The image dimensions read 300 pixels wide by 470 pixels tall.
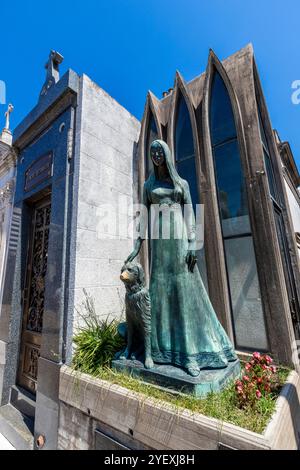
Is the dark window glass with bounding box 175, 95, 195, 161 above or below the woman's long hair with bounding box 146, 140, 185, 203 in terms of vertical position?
above

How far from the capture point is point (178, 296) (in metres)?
2.73

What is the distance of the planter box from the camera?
180 cm

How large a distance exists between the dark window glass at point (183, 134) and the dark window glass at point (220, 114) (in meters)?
0.52

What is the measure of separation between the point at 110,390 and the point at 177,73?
5959 mm

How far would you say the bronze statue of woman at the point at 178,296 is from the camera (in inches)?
102

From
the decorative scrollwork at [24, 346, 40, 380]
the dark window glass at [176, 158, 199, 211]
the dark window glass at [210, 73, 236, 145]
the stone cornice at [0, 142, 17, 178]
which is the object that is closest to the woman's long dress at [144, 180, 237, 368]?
the dark window glass at [176, 158, 199, 211]

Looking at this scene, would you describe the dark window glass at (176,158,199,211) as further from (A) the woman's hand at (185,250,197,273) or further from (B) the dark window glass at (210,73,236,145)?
(A) the woman's hand at (185,250,197,273)

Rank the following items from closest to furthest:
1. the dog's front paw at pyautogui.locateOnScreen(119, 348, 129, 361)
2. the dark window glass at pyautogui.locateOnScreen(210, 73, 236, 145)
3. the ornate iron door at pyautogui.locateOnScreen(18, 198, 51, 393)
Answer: the dog's front paw at pyautogui.locateOnScreen(119, 348, 129, 361), the dark window glass at pyautogui.locateOnScreen(210, 73, 236, 145), the ornate iron door at pyautogui.locateOnScreen(18, 198, 51, 393)

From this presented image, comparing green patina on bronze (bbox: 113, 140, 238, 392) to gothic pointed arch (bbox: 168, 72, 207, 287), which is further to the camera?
gothic pointed arch (bbox: 168, 72, 207, 287)

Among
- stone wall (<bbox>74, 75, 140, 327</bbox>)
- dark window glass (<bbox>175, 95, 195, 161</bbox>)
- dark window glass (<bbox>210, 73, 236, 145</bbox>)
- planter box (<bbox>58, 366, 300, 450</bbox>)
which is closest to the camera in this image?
planter box (<bbox>58, 366, 300, 450</bbox>)

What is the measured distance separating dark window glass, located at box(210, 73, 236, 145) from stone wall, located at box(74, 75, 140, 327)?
2024 millimetres

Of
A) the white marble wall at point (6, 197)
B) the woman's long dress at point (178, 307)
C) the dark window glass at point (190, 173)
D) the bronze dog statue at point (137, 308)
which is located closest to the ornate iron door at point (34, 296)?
the white marble wall at point (6, 197)

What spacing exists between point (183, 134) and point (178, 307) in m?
3.88

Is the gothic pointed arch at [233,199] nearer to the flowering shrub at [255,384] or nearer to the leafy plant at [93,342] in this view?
the flowering shrub at [255,384]
